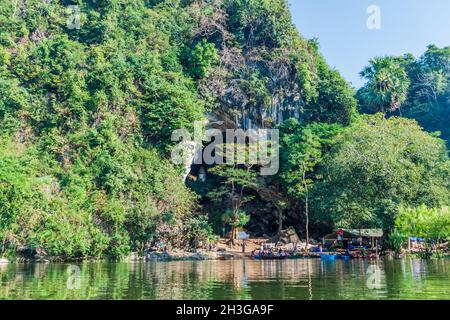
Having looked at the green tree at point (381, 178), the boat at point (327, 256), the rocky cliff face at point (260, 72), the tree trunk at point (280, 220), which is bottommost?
the boat at point (327, 256)

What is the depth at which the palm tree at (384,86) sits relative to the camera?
36.3m

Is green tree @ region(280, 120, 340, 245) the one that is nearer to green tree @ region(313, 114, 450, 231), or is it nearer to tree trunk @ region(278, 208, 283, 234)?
tree trunk @ region(278, 208, 283, 234)

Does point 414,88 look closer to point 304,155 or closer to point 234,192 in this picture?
point 304,155

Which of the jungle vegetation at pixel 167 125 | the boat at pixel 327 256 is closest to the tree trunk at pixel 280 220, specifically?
the jungle vegetation at pixel 167 125

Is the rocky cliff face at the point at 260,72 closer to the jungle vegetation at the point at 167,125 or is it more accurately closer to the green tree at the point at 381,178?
the jungle vegetation at the point at 167,125

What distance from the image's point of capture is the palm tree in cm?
3631

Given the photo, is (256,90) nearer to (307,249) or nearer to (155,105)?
(155,105)

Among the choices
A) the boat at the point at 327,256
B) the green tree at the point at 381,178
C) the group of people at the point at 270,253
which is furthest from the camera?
the group of people at the point at 270,253

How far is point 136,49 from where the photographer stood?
30.4m

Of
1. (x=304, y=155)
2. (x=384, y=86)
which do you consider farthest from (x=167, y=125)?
(x=384, y=86)

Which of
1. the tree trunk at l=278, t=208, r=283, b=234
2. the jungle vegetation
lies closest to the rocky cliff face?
the jungle vegetation

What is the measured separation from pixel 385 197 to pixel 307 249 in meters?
5.68

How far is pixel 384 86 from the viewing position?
36.3 metres
